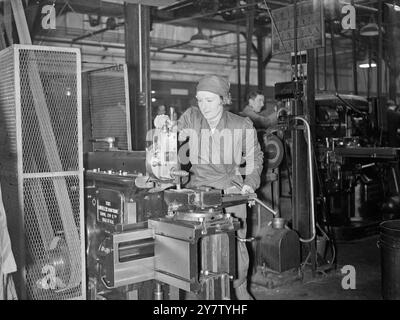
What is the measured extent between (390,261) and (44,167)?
81.2 inches

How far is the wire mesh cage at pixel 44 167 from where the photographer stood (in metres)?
2.24

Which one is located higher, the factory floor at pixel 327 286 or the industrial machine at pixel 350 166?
the industrial machine at pixel 350 166

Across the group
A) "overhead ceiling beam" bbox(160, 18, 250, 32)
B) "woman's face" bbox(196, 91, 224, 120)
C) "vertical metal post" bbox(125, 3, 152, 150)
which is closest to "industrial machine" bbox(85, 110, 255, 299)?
→ "woman's face" bbox(196, 91, 224, 120)

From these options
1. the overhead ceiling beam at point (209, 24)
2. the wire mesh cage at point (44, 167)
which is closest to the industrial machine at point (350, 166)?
the wire mesh cage at point (44, 167)

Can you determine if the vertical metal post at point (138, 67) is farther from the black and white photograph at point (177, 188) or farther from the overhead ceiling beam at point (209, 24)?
the overhead ceiling beam at point (209, 24)

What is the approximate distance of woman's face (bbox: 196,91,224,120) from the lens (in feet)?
7.21

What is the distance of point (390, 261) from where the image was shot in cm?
280

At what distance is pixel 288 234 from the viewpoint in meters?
3.14

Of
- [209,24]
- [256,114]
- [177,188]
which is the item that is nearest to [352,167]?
[256,114]

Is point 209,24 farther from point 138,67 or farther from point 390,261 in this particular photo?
point 390,261

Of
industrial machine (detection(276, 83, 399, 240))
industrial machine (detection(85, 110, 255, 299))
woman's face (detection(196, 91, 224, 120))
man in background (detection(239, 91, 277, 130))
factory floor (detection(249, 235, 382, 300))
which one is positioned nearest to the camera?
industrial machine (detection(85, 110, 255, 299))

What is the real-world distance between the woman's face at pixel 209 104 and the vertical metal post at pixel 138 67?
1720mm

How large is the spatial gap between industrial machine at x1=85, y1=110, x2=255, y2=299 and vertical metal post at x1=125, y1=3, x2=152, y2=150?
1.95m

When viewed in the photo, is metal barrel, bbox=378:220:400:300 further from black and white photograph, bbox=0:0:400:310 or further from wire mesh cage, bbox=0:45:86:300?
wire mesh cage, bbox=0:45:86:300
